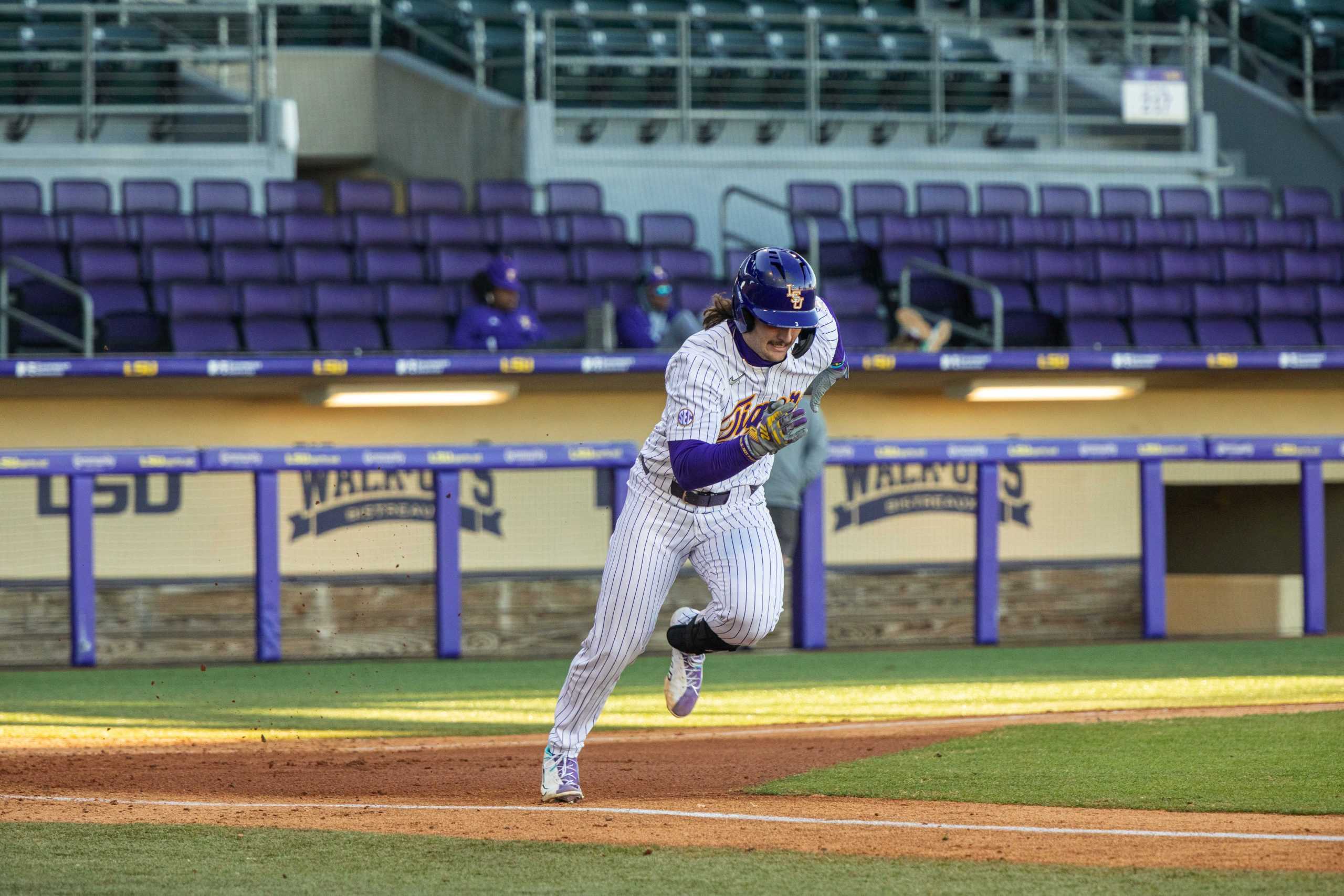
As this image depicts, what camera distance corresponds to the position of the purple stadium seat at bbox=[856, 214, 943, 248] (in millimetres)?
14305

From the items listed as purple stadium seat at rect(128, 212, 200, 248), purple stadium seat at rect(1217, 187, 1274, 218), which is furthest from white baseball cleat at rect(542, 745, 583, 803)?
purple stadium seat at rect(1217, 187, 1274, 218)

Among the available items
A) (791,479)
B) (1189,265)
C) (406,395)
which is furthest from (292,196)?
(1189,265)

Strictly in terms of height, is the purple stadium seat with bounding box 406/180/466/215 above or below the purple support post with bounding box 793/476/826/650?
above

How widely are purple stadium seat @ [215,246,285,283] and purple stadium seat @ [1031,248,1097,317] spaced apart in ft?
19.3

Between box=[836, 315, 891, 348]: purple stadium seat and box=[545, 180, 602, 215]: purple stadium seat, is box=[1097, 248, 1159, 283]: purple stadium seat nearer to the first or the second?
box=[836, 315, 891, 348]: purple stadium seat

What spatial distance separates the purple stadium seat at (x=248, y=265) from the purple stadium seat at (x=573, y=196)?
282 cm

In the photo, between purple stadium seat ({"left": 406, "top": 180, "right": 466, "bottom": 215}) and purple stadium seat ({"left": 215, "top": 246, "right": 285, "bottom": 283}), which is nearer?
purple stadium seat ({"left": 215, "top": 246, "right": 285, "bottom": 283})

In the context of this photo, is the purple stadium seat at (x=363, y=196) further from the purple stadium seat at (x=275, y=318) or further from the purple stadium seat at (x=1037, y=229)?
the purple stadium seat at (x=1037, y=229)

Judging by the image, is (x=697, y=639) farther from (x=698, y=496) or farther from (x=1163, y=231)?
(x=1163, y=231)

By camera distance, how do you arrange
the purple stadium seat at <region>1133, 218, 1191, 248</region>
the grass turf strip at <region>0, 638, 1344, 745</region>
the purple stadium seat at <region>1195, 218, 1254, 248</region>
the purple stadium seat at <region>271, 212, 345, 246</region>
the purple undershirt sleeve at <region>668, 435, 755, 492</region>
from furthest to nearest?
the purple stadium seat at <region>1195, 218, 1254, 248</region> < the purple stadium seat at <region>1133, 218, 1191, 248</region> < the purple stadium seat at <region>271, 212, 345, 246</region> < the grass turf strip at <region>0, 638, 1344, 745</region> < the purple undershirt sleeve at <region>668, 435, 755, 492</region>

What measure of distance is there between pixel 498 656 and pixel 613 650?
5653mm

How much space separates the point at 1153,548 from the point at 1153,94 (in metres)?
7.33

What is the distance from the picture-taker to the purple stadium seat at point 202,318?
1152 cm

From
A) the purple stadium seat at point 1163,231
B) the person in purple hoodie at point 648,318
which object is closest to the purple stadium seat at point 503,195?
the person in purple hoodie at point 648,318
